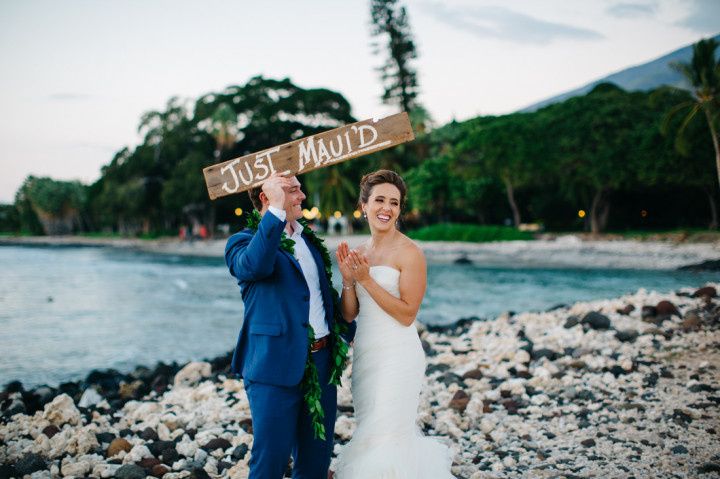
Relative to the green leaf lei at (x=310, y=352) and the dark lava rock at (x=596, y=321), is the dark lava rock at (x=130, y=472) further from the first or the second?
the dark lava rock at (x=596, y=321)

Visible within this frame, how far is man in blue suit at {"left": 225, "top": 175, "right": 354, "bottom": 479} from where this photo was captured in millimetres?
2496

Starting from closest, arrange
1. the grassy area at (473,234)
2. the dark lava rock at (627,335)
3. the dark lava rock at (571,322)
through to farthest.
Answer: the dark lava rock at (627,335) < the dark lava rock at (571,322) < the grassy area at (473,234)

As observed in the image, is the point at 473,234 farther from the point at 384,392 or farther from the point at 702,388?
the point at 384,392

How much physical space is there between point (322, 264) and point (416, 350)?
732 mm

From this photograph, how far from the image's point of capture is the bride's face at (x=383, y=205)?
299 cm

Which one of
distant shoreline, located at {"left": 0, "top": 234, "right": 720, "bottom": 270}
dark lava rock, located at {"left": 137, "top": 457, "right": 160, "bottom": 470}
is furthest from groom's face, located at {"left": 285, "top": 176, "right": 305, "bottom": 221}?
distant shoreline, located at {"left": 0, "top": 234, "right": 720, "bottom": 270}

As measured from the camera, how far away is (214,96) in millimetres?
51719

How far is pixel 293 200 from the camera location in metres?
2.79

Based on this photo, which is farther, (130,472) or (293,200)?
(130,472)

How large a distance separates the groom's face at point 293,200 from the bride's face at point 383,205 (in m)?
0.43

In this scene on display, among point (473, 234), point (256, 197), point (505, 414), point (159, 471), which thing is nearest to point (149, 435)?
point (159, 471)

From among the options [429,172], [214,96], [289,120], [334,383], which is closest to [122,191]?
[214,96]

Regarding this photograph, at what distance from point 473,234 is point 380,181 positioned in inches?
1314

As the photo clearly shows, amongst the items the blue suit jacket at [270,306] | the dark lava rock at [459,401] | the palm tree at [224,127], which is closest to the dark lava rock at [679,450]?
the dark lava rock at [459,401]
